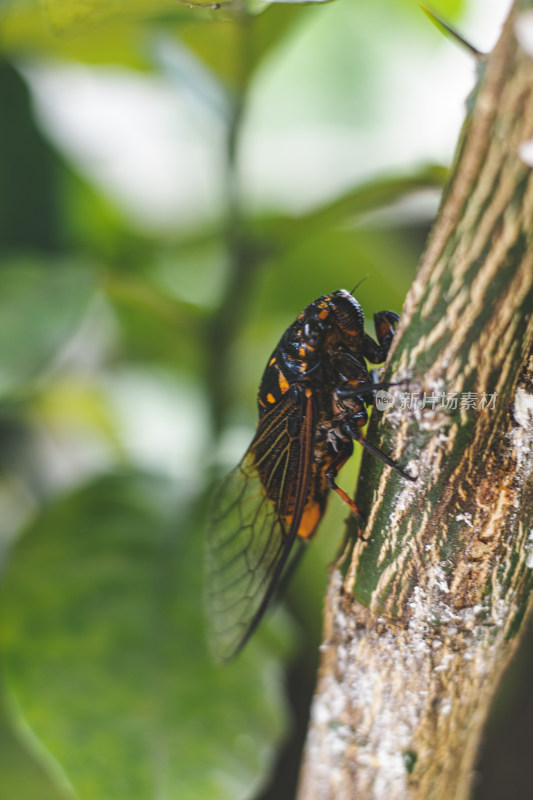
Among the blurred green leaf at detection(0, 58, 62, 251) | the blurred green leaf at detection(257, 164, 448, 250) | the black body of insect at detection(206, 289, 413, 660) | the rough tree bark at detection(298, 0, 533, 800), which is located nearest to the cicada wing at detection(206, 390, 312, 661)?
the black body of insect at detection(206, 289, 413, 660)

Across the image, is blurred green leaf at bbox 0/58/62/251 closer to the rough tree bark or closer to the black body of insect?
the black body of insect


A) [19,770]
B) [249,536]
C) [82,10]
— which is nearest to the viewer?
[82,10]

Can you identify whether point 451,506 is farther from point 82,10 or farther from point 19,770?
point 19,770

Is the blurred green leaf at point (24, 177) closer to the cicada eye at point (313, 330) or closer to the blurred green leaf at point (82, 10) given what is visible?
the blurred green leaf at point (82, 10)

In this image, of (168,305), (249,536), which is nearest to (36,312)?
(168,305)

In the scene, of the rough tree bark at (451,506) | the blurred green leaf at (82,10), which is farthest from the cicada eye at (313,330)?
the blurred green leaf at (82,10)
